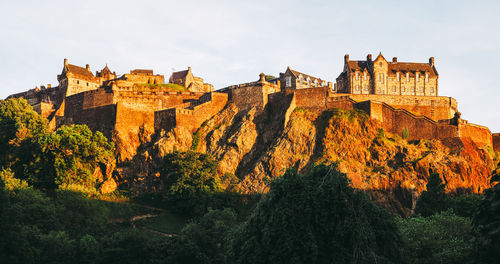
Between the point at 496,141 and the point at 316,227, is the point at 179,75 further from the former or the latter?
the point at 316,227

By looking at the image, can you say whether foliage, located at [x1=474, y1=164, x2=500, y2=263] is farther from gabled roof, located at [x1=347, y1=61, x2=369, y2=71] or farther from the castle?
gabled roof, located at [x1=347, y1=61, x2=369, y2=71]

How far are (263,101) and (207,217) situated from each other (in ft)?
95.5

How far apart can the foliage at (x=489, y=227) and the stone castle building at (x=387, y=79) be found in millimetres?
63385

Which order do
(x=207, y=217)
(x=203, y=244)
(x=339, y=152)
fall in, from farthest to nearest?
(x=339, y=152), (x=207, y=217), (x=203, y=244)

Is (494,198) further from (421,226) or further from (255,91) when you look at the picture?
(255,91)

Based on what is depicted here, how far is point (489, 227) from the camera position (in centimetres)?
1844

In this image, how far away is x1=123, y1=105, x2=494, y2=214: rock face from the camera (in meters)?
60.4

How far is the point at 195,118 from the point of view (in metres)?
73.2

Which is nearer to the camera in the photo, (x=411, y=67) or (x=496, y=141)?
(x=496, y=141)

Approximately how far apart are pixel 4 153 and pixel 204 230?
114 ft

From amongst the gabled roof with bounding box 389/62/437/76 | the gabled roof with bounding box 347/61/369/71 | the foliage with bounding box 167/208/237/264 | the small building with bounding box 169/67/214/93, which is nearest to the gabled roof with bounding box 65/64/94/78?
the small building with bounding box 169/67/214/93

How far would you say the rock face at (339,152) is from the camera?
6038 centimetres

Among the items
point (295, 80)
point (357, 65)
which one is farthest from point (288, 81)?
point (357, 65)

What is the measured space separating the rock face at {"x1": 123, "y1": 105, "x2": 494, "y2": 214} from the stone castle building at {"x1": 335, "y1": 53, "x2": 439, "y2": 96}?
49.8 feet
